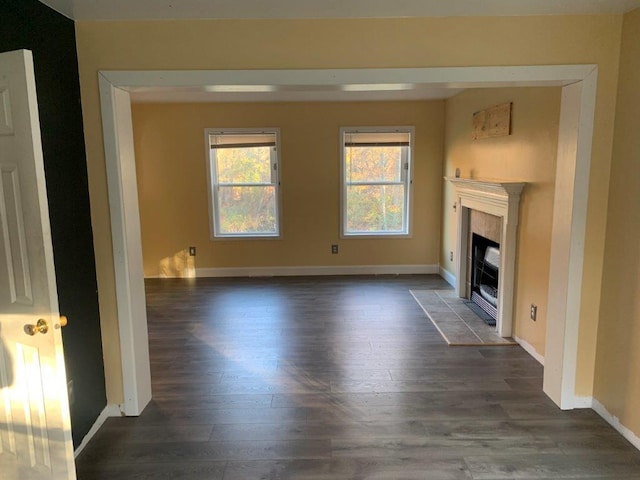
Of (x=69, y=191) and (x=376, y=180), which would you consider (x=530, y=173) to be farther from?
(x=69, y=191)

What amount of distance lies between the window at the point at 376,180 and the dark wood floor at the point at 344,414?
211 centimetres

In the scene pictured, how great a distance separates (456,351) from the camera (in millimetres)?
3490

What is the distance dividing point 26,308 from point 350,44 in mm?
1980

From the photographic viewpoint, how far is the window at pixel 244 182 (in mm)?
5891

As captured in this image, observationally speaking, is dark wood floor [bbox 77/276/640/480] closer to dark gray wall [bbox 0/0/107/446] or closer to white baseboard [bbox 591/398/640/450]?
white baseboard [bbox 591/398/640/450]

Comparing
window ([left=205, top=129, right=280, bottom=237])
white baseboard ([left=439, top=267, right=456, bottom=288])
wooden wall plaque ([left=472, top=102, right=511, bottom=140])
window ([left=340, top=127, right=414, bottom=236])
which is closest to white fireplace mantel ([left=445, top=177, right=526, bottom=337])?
wooden wall plaque ([left=472, top=102, right=511, bottom=140])

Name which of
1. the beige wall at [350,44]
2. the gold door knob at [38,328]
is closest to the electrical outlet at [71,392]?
the gold door knob at [38,328]

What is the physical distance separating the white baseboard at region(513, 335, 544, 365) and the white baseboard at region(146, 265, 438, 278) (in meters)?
2.51

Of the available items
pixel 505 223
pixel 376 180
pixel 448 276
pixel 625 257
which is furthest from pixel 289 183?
pixel 625 257

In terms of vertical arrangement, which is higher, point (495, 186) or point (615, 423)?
point (495, 186)

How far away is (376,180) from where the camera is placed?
235 inches

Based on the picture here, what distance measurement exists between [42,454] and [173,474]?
64 centimetres

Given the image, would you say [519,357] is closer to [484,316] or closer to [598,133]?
[484,316]

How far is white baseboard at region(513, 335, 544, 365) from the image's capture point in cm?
328
